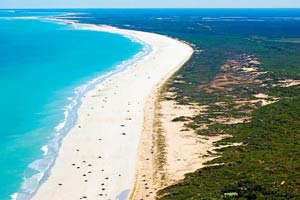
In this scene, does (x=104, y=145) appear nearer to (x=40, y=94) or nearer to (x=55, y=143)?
(x=55, y=143)

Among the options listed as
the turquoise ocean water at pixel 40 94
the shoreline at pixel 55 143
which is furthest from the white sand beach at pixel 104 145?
the turquoise ocean water at pixel 40 94

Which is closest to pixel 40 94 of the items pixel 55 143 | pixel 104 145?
pixel 55 143

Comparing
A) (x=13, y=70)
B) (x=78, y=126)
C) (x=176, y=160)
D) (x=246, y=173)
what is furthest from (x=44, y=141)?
(x=13, y=70)

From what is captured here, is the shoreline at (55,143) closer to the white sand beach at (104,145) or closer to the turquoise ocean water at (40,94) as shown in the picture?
the turquoise ocean water at (40,94)

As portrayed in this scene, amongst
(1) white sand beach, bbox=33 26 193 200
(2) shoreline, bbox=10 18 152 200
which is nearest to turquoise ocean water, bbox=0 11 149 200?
(2) shoreline, bbox=10 18 152 200

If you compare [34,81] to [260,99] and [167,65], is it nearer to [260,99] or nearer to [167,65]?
[167,65]

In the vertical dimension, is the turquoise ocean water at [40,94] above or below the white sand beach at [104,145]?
below
